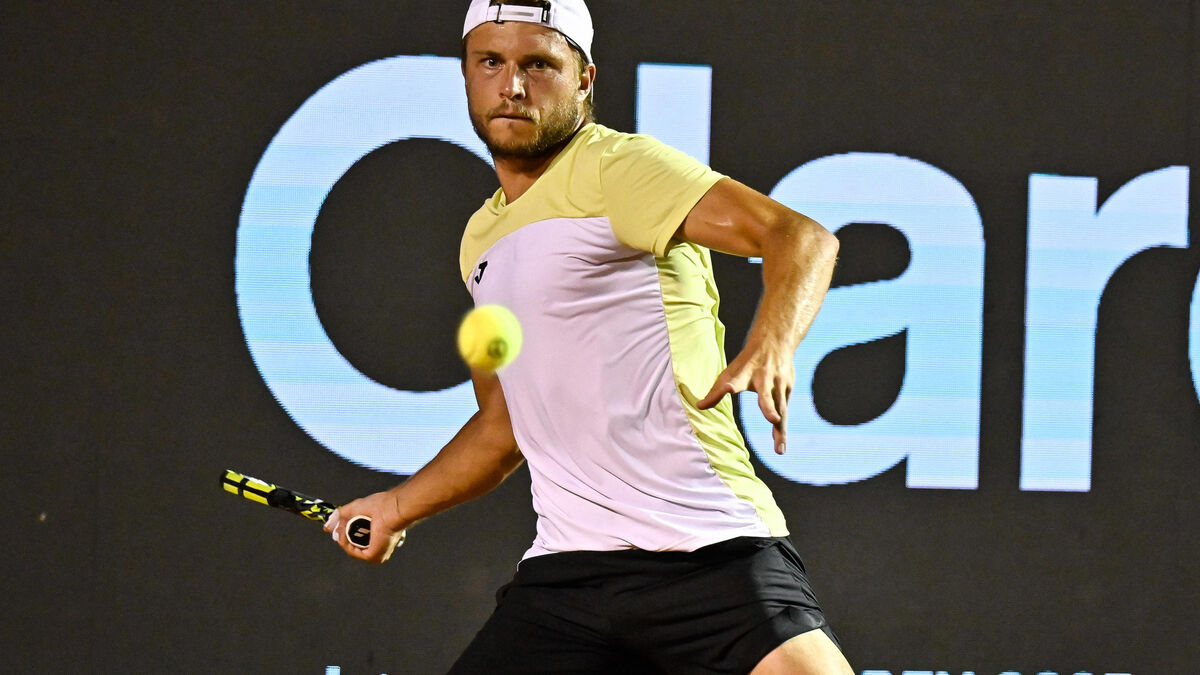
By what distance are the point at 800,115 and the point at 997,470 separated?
3.82 ft

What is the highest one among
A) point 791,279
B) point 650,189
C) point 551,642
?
point 650,189

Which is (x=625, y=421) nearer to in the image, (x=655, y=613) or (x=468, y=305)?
(x=655, y=613)

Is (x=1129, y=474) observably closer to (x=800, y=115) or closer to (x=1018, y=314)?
(x=1018, y=314)

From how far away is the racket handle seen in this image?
7.42 feet

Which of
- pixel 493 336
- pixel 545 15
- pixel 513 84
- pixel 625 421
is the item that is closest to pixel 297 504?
pixel 493 336

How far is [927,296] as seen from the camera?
11.8 ft

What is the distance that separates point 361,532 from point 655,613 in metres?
0.64

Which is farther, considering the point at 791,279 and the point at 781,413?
the point at 791,279

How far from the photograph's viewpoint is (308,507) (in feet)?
7.57

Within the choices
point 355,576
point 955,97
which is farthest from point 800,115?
point 355,576

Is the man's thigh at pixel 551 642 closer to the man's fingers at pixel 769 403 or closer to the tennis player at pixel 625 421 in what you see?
the tennis player at pixel 625 421

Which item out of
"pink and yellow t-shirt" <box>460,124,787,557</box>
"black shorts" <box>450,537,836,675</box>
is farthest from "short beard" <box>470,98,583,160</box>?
"black shorts" <box>450,537,836,675</box>

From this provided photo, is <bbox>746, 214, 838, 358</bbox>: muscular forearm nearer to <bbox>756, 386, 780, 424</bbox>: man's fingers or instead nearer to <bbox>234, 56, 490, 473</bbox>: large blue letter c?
<bbox>756, 386, 780, 424</bbox>: man's fingers

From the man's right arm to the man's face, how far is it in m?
0.44
